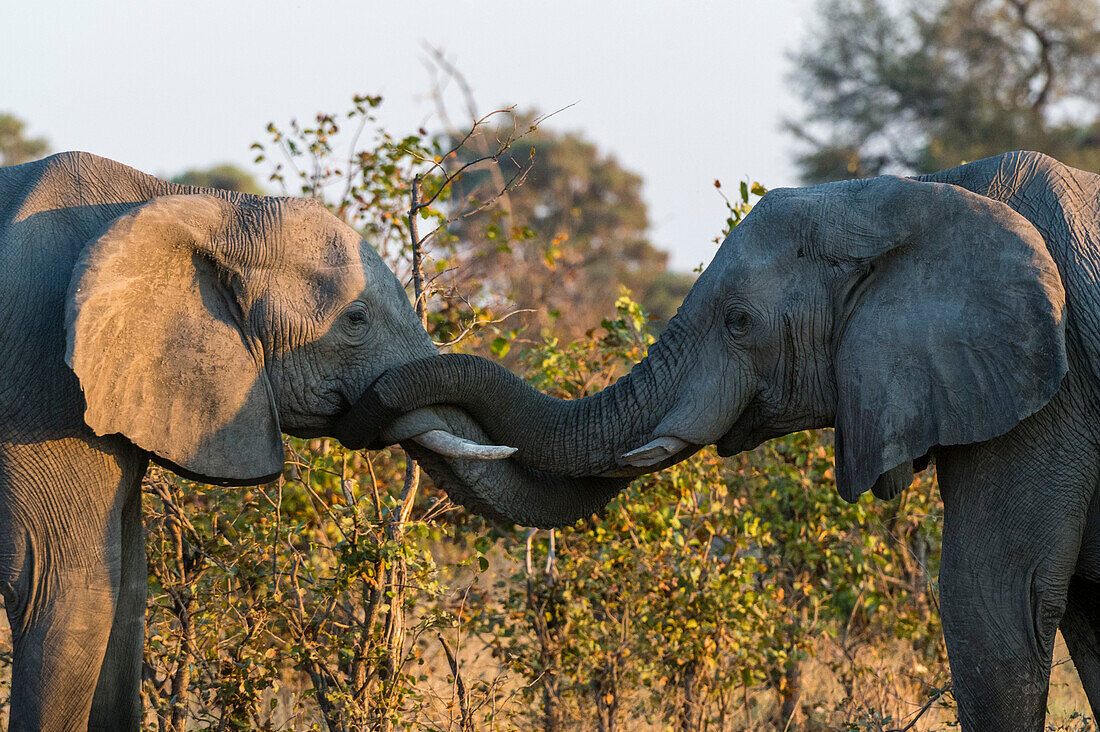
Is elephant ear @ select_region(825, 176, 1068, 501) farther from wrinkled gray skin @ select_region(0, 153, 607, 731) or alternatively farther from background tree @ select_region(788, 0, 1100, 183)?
background tree @ select_region(788, 0, 1100, 183)

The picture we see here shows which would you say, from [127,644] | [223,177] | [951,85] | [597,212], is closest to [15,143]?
[223,177]

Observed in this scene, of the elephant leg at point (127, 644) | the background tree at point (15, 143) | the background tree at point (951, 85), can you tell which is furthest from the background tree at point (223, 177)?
the elephant leg at point (127, 644)

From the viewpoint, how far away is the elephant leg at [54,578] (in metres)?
3.74

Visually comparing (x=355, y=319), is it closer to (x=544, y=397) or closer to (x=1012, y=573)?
(x=544, y=397)

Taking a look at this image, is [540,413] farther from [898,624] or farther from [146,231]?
[898,624]

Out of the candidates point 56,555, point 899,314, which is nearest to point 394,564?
point 56,555

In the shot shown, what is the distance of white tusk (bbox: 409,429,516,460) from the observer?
162 inches

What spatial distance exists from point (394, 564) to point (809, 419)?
1575mm

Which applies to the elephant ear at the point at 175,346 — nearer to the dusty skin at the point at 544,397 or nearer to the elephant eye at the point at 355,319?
the dusty skin at the point at 544,397

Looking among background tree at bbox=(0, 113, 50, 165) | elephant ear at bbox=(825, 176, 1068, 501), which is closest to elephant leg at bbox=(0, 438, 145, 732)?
elephant ear at bbox=(825, 176, 1068, 501)

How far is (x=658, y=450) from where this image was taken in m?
4.18

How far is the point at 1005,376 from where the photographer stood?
3.74 meters

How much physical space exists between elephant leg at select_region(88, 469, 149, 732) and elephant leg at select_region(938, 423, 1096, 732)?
2603 millimetres

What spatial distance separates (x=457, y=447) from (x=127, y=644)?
129 centimetres
